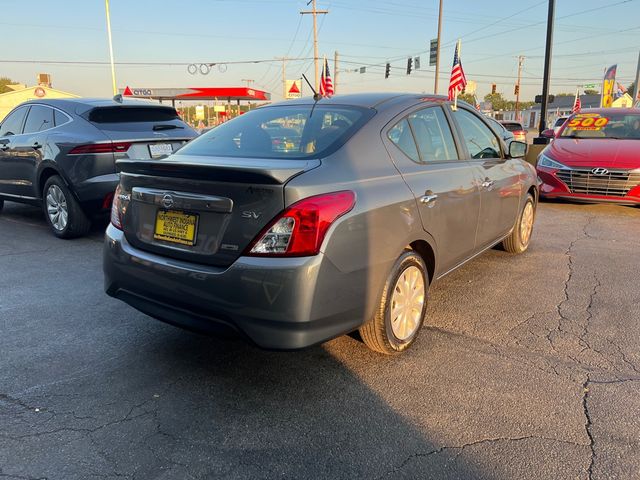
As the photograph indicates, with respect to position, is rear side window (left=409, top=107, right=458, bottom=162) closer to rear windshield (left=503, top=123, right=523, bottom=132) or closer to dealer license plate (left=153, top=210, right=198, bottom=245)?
dealer license plate (left=153, top=210, right=198, bottom=245)

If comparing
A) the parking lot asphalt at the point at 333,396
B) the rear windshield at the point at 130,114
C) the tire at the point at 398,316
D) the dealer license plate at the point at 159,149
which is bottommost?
the parking lot asphalt at the point at 333,396

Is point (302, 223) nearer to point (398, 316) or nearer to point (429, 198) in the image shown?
point (398, 316)

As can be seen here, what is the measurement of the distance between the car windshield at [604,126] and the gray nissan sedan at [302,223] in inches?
254

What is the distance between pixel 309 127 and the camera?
3.22m

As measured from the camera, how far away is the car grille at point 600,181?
7.35m

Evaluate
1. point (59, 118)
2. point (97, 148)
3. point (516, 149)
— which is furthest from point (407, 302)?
point (59, 118)

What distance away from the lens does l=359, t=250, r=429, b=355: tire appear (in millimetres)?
2850

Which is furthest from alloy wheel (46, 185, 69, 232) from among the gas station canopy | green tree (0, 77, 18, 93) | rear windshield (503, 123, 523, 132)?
green tree (0, 77, 18, 93)

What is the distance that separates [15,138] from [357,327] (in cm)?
613

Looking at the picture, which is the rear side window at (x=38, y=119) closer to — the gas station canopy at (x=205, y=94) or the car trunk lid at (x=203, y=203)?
the car trunk lid at (x=203, y=203)

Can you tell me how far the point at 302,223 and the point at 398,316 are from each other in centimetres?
105

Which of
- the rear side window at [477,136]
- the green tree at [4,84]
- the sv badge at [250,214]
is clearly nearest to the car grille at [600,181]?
the rear side window at [477,136]

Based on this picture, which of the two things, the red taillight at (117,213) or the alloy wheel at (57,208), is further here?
the alloy wheel at (57,208)

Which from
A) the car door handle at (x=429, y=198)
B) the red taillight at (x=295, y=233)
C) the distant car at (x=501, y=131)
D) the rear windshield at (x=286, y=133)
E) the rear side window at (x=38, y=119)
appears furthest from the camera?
the rear side window at (x=38, y=119)
